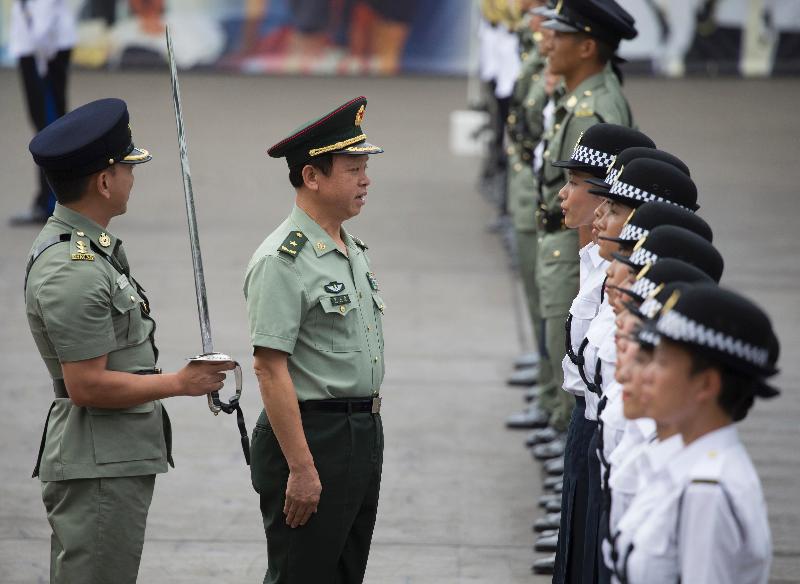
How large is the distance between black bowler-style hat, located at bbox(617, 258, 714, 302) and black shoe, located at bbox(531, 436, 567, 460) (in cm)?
329

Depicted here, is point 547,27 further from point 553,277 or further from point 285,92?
point 285,92

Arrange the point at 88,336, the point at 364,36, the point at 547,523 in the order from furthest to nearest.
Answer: the point at 364,36 < the point at 547,523 < the point at 88,336

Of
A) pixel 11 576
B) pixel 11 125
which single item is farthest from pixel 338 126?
pixel 11 125

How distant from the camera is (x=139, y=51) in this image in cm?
2081

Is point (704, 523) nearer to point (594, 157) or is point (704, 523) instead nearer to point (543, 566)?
point (594, 157)

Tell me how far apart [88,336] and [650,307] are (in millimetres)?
1597

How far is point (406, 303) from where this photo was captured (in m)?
9.20

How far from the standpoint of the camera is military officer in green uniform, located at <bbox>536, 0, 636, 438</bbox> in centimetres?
557

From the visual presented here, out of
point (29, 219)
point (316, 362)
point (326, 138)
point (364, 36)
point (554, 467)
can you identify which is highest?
point (326, 138)

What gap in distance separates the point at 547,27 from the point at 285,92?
13904 millimetres

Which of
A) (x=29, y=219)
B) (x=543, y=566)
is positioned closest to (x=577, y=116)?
(x=543, y=566)

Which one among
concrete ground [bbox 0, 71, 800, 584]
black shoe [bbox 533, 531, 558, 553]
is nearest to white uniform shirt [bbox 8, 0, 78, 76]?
concrete ground [bbox 0, 71, 800, 584]

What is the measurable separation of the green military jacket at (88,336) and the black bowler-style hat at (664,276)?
4.90ft

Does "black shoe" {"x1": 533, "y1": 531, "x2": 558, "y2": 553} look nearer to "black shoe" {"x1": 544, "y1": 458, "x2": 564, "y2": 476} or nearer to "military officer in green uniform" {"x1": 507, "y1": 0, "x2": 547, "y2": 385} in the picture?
"black shoe" {"x1": 544, "y1": 458, "x2": 564, "y2": 476}
